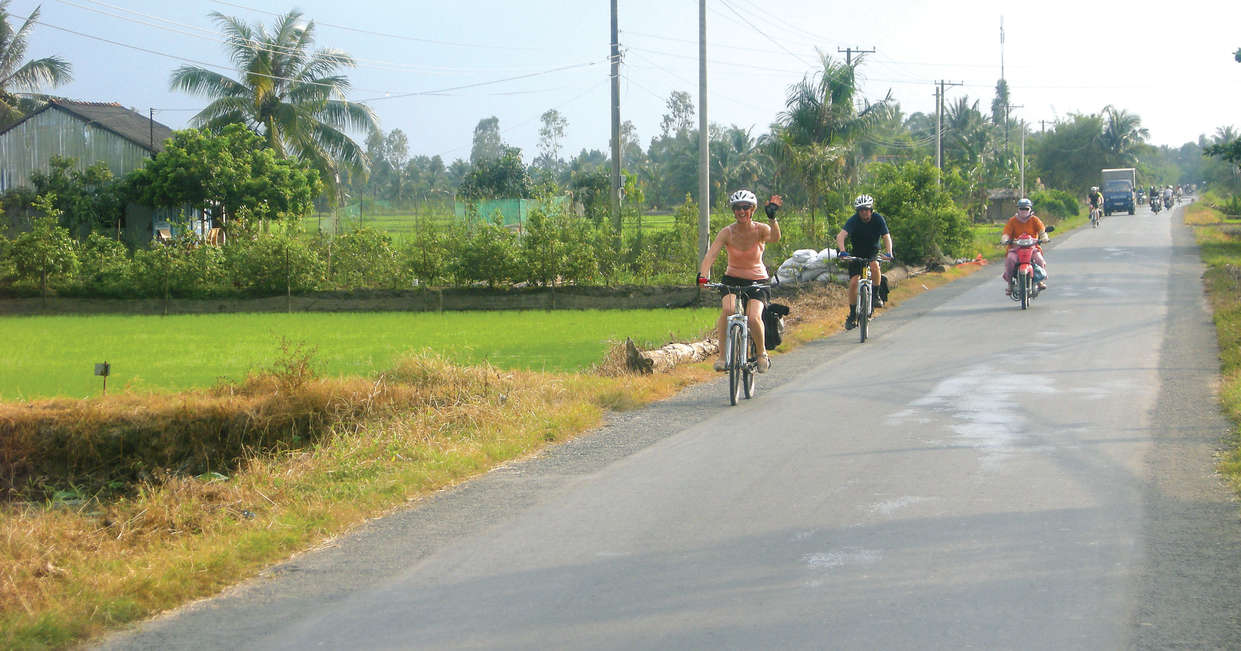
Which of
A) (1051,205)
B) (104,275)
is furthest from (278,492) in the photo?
(1051,205)

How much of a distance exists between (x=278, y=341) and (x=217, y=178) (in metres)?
15.7

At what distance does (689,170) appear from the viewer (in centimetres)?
8944

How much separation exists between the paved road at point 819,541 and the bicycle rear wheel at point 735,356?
0.25 m

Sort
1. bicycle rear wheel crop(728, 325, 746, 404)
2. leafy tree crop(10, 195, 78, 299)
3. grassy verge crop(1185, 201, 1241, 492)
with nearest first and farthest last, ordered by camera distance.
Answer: grassy verge crop(1185, 201, 1241, 492), bicycle rear wheel crop(728, 325, 746, 404), leafy tree crop(10, 195, 78, 299)

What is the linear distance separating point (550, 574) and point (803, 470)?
9.04 feet

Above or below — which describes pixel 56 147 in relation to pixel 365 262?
above

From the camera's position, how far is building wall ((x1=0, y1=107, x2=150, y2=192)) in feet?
121

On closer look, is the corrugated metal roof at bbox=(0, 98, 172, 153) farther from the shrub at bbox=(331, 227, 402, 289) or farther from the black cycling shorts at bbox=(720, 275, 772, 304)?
the black cycling shorts at bbox=(720, 275, 772, 304)

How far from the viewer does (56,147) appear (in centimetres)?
3712

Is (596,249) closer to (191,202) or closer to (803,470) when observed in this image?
(191,202)

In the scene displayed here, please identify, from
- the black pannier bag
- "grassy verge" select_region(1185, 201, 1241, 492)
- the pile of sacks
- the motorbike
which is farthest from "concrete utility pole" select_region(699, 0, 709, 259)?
the black pannier bag

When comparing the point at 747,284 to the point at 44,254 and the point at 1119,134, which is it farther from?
the point at 1119,134

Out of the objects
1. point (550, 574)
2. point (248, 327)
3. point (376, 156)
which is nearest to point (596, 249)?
point (248, 327)

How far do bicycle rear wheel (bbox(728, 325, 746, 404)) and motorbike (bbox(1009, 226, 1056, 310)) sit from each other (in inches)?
387
